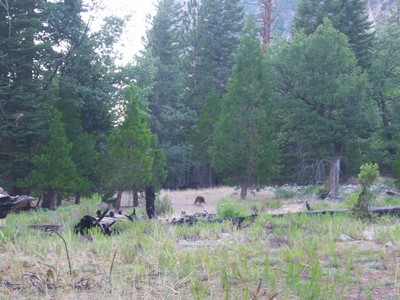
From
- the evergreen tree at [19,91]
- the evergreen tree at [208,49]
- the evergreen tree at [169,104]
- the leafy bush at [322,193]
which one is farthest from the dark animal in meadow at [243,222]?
the evergreen tree at [208,49]

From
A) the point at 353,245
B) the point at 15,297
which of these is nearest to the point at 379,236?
the point at 353,245

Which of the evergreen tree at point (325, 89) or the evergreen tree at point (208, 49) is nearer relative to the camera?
the evergreen tree at point (325, 89)

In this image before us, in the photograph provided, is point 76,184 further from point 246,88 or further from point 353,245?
point 353,245

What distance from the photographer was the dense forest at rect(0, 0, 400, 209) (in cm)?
2089

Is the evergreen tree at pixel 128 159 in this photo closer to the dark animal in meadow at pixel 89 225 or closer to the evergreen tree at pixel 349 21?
the dark animal in meadow at pixel 89 225

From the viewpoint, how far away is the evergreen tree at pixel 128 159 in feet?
67.6

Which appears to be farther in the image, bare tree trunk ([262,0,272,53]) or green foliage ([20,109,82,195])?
bare tree trunk ([262,0,272,53])

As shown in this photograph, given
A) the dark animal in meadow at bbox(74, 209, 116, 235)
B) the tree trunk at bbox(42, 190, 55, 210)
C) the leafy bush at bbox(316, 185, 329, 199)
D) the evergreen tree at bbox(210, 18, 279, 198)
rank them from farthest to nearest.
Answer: the evergreen tree at bbox(210, 18, 279, 198), the leafy bush at bbox(316, 185, 329, 199), the tree trunk at bbox(42, 190, 55, 210), the dark animal in meadow at bbox(74, 209, 116, 235)

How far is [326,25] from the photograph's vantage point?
2433 centimetres

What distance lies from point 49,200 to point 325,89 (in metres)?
14.0

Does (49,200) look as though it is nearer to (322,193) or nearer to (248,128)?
(248,128)

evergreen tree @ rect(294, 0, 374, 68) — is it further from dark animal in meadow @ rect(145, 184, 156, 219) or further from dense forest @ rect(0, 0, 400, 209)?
dark animal in meadow @ rect(145, 184, 156, 219)

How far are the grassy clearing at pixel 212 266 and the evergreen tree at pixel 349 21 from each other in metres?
25.0

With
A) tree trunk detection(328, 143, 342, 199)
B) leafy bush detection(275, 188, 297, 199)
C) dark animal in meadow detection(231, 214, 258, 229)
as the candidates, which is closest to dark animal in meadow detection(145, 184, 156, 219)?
dark animal in meadow detection(231, 214, 258, 229)
